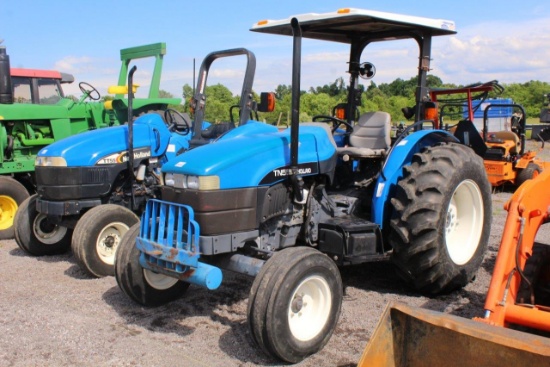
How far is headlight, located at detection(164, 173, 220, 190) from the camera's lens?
3.81m

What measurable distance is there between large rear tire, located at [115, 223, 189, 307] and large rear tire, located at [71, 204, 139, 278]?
1069 millimetres

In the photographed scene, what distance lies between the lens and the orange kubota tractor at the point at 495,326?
2672 mm

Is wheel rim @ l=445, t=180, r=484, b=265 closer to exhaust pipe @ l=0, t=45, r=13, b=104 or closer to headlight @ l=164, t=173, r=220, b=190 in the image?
headlight @ l=164, t=173, r=220, b=190

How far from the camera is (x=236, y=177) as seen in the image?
3920mm

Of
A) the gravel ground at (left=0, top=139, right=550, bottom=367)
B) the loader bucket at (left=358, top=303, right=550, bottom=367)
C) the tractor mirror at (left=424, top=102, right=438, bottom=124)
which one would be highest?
the tractor mirror at (left=424, top=102, right=438, bottom=124)

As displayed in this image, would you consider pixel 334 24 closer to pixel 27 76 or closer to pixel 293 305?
pixel 293 305

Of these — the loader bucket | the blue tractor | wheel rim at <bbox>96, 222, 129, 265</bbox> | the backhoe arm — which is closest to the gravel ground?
wheel rim at <bbox>96, 222, 129, 265</bbox>

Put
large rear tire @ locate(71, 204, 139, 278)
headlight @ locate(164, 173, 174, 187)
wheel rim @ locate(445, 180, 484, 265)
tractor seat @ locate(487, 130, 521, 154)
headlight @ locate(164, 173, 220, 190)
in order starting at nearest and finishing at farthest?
1. headlight @ locate(164, 173, 220, 190)
2. headlight @ locate(164, 173, 174, 187)
3. wheel rim @ locate(445, 180, 484, 265)
4. large rear tire @ locate(71, 204, 139, 278)
5. tractor seat @ locate(487, 130, 521, 154)

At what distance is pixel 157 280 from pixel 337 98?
11.2 feet

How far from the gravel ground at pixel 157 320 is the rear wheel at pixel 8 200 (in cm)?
183

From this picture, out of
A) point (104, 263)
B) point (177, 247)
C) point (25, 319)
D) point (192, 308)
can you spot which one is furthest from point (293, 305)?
point (104, 263)

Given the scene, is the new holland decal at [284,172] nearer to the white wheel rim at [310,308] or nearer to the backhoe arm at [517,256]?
the white wheel rim at [310,308]

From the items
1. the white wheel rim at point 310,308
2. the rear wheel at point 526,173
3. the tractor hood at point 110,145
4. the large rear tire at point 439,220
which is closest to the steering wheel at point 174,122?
the tractor hood at point 110,145

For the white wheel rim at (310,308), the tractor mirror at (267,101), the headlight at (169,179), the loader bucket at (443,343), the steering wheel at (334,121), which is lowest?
the white wheel rim at (310,308)
